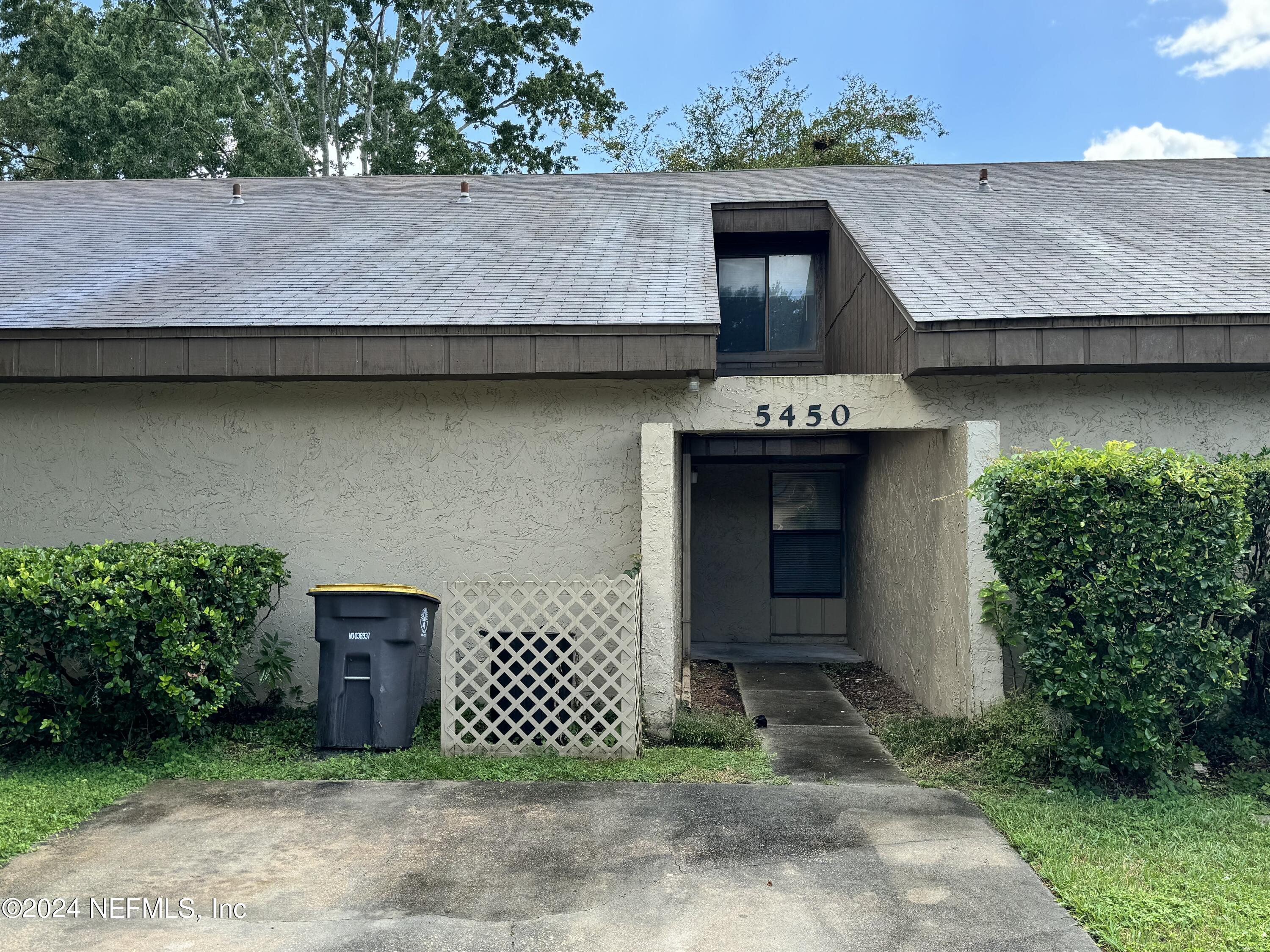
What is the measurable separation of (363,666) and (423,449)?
181 centimetres

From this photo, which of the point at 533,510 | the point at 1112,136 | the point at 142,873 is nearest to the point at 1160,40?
the point at 1112,136

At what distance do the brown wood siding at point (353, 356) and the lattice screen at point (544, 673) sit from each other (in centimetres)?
164

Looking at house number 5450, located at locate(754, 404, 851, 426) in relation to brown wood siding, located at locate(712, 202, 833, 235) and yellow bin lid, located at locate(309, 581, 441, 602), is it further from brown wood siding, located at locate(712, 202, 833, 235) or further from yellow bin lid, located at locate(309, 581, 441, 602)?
brown wood siding, located at locate(712, 202, 833, 235)

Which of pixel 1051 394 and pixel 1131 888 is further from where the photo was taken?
pixel 1051 394

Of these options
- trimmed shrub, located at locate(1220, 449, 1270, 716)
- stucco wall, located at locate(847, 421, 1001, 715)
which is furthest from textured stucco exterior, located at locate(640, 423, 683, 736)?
trimmed shrub, located at locate(1220, 449, 1270, 716)

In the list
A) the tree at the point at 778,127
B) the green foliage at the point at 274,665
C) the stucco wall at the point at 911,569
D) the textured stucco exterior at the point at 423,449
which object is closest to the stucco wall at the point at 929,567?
the stucco wall at the point at 911,569

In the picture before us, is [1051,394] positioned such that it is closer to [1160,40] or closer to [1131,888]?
[1131,888]

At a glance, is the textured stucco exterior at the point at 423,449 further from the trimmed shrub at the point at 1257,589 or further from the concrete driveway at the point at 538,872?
the concrete driveway at the point at 538,872

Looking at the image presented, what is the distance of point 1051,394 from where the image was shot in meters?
Result: 7.20

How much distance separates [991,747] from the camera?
6.03 metres

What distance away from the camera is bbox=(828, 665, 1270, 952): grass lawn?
3811mm

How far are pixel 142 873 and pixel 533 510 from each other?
3.70 meters

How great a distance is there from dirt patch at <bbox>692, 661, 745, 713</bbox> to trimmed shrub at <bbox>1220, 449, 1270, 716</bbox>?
12.1 ft

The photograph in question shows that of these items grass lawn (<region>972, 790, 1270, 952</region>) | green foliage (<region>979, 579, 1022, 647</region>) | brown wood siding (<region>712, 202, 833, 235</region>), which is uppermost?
brown wood siding (<region>712, 202, 833, 235</region>)
